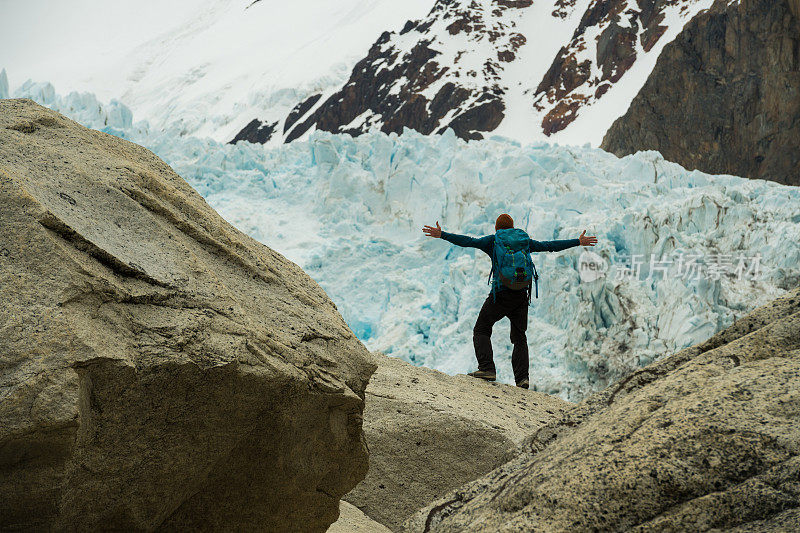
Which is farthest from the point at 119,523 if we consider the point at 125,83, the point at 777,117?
the point at 125,83

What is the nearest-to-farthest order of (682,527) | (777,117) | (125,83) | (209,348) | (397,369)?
(682,527) < (209,348) < (397,369) < (777,117) < (125,83)

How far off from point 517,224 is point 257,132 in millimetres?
38004

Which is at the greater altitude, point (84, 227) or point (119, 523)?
point (84, 227)

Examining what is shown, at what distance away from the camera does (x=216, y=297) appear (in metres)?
2.07

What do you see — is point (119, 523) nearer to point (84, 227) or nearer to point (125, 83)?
point (84, 227)

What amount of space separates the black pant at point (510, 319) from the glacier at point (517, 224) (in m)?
5.62

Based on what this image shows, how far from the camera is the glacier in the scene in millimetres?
10797

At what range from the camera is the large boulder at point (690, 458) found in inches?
53.2

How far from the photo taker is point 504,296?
4344 millimetres

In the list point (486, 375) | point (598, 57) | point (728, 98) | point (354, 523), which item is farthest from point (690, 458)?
point (598, 57)

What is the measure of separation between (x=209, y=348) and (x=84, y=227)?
0.44 m

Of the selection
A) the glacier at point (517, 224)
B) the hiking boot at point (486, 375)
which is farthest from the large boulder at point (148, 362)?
the glacier at point (517, 224)

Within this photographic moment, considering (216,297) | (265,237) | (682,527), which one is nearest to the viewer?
(682,527)

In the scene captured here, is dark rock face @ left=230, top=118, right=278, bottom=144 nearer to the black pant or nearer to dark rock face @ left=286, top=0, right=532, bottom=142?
dark rock face @ left=286, top=0, right=532, bottom=142
